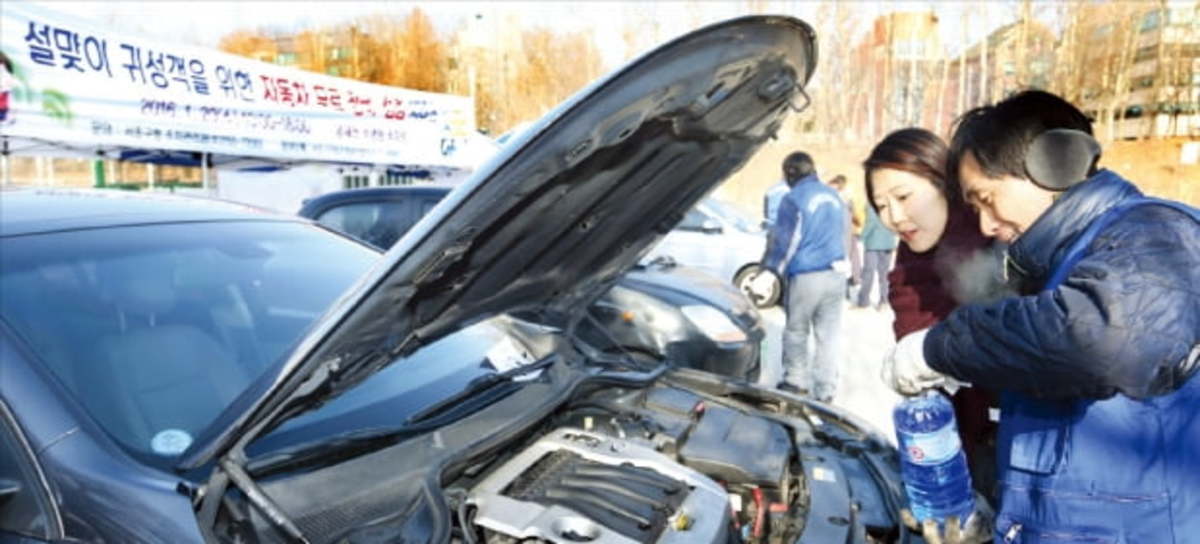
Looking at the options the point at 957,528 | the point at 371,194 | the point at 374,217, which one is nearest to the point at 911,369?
the point at 957,528

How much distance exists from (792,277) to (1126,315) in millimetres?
3855

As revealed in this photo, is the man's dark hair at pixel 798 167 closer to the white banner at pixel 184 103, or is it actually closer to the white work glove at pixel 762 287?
the white work glove at pixel 762 287

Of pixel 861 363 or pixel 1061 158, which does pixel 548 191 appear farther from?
pixel 861 363

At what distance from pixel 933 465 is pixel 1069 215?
0.70 m

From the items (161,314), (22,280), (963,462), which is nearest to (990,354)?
(963,462)

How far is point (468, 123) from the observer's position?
12.9 m

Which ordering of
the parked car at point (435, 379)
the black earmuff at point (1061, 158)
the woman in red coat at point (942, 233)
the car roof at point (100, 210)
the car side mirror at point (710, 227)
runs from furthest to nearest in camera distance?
the car side mirror at point (710, 227) < the woman in red coat at point (942, 233) < the car roof at point (100, 210) < the black earmuff at point (1061, 158) < the parked car at point (435, 379)

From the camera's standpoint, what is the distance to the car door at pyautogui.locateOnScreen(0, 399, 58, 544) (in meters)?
1.39

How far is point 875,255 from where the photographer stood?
8570 mm

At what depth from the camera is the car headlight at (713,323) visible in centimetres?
462

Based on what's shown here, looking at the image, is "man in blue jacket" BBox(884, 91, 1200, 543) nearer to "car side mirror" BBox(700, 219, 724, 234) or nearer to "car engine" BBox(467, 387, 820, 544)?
"car engine" BBox(467, 387, 820, 544)

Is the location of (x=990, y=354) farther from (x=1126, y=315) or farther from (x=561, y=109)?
(x=561, y=109)

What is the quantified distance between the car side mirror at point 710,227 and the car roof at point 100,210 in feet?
20.7

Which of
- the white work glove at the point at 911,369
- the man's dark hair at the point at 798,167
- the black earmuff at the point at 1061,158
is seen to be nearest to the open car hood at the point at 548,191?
the black earmuff at the point at 1061,158
